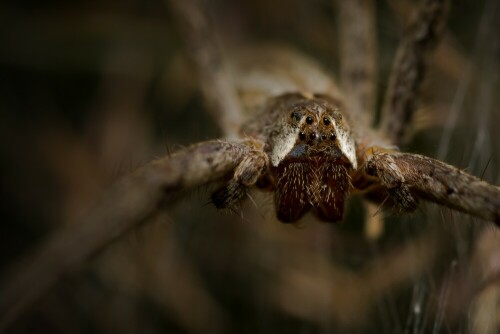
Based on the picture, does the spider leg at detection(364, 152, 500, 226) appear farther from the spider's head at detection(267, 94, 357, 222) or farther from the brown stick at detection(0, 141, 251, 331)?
the brown stick at detection(0, 141, 251, 331)

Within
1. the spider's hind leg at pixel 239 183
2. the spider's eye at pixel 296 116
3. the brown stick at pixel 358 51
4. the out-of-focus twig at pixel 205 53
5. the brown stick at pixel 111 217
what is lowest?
the brown stick at pixel 111 217

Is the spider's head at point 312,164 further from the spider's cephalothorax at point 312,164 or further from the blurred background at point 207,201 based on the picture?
the blurred background at point 207,201

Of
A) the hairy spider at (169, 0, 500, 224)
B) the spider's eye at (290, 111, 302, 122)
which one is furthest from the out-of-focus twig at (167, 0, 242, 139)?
the spider's eye at (290, 111, 302, 122)

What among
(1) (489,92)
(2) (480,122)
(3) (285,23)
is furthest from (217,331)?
(3) (285,23)

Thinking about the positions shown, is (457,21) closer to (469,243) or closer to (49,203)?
(469,243)

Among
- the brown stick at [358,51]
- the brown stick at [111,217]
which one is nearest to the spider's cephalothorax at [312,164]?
the brown stick at [111,217]

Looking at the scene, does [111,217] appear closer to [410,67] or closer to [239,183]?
[239,183]
